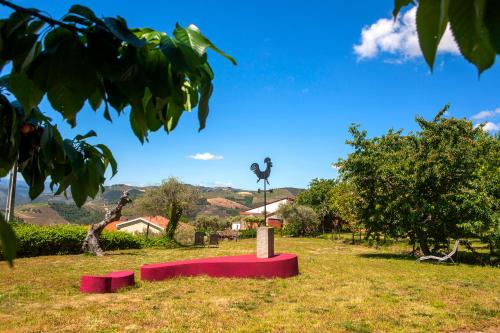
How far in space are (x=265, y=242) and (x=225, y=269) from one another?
1837mm

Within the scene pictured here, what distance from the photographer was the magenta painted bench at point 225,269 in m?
11.9

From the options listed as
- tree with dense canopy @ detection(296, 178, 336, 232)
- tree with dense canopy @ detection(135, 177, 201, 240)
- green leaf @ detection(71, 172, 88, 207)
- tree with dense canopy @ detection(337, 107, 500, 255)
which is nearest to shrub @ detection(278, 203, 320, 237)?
tree with dense canopy @ detection(296, 178, 336, 232)

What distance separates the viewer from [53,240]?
20188mm

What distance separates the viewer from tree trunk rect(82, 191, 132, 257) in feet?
66.2

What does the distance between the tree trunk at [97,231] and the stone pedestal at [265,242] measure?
10695mm

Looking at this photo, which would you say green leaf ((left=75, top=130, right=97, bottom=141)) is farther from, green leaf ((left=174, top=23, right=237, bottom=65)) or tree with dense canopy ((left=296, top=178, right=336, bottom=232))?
tree with dense canopy ((left=296, top=178, right=336, bottom=232))

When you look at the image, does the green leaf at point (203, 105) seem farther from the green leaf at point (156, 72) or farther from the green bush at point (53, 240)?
the green bush at point (53, 240)

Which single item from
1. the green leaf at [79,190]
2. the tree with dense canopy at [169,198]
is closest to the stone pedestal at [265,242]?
the green leaf at [79,190]

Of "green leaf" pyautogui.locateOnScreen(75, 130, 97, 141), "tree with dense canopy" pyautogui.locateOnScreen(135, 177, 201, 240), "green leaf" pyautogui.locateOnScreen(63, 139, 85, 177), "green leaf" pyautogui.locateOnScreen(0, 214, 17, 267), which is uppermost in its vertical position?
"tree with dense canopy" pyautogui.locateOnScreen(135, 177, 201, 240)

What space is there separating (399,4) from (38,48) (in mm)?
683

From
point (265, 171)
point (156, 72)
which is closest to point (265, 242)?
point (265, 171)

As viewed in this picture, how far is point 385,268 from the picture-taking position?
15383mm

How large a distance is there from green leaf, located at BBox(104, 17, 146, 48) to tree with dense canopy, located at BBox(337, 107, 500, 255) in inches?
747

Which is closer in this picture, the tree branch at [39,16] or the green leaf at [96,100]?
the tree branch at [39,16]
